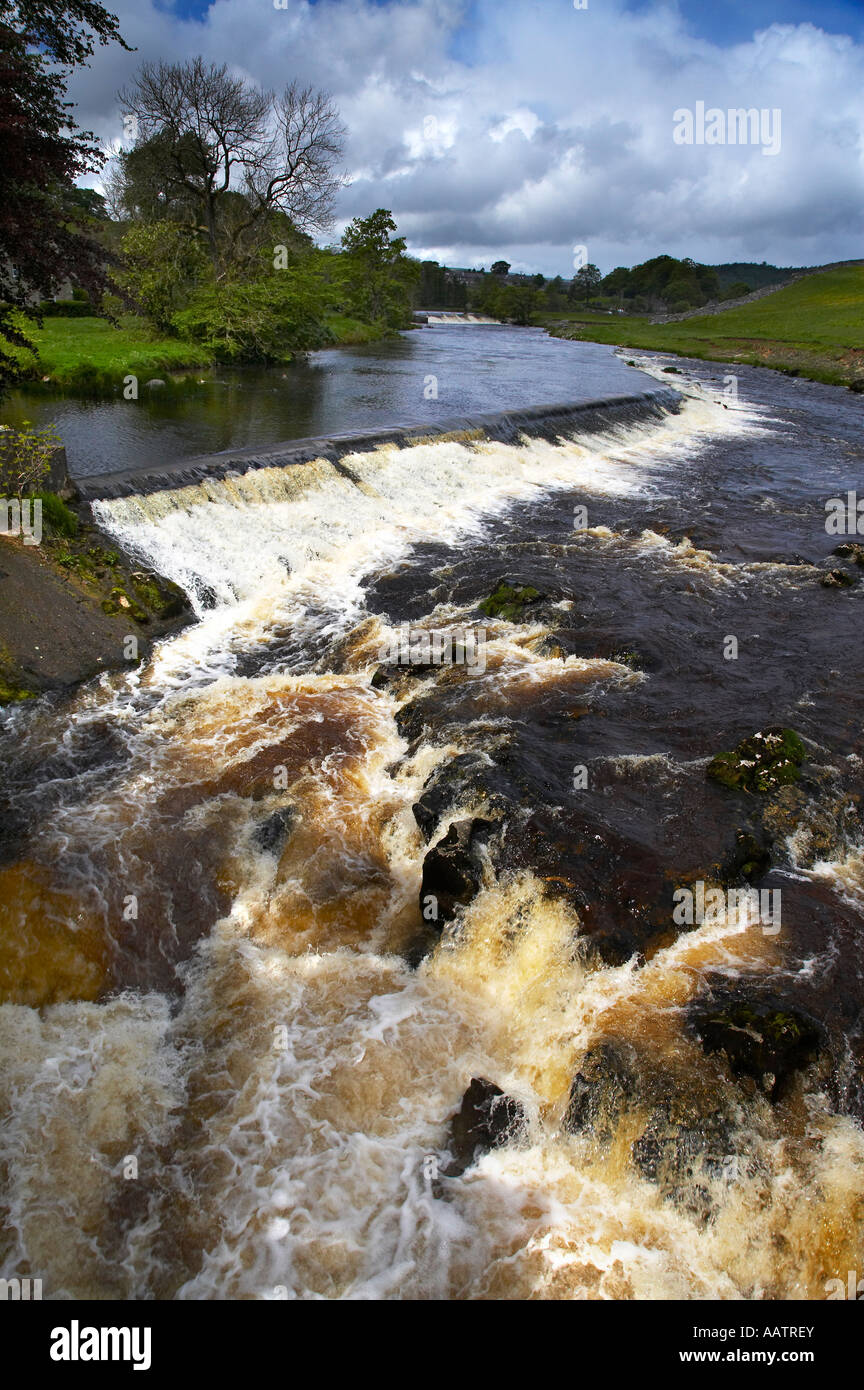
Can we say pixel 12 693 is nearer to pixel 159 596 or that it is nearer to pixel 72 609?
pixel 72 609

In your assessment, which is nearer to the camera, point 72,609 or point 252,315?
point 72,609

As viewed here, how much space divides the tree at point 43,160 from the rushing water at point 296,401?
5791 millimetres

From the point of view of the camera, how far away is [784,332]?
66562 millimetres

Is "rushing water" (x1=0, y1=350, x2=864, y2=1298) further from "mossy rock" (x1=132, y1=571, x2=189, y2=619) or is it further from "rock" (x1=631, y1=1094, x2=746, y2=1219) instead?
"mossy rock" (x1=132, y1=571, x2=189, y2=619)

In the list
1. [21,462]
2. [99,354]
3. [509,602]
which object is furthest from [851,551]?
[99,354]

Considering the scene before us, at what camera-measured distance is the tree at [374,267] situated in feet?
199

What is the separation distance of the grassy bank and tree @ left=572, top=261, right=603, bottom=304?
230 ft

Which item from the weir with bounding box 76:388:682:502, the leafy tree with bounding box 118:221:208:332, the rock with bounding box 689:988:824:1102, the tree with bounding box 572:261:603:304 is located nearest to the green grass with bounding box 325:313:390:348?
the leafy tree with bounding box 118:221:208:332

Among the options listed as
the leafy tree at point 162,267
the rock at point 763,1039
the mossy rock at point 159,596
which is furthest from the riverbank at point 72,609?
the leafy tree at point 162,267

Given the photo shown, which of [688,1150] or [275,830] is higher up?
[275,830]

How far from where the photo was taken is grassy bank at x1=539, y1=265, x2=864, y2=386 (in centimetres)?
5328

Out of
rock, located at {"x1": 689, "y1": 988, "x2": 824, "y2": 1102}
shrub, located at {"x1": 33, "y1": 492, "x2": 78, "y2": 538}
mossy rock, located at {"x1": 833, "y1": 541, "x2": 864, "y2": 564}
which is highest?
shrub, located at {"x1": 33, "y1": 492, "x2": 78, "y2": 538}

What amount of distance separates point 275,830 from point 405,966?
2289 millimetres
